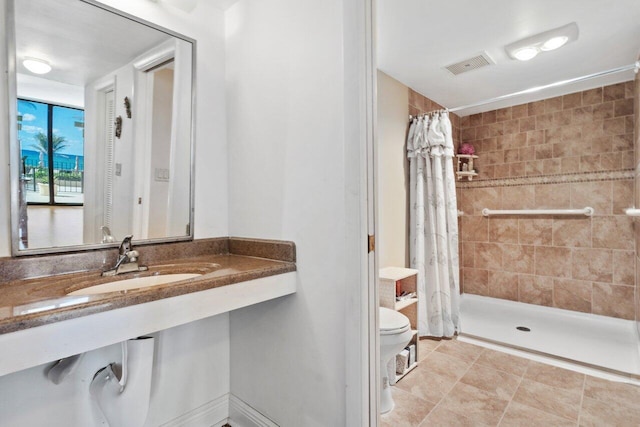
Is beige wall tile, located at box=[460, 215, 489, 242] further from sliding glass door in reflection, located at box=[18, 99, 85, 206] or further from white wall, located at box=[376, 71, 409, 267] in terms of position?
sliding glass door in reflection, located at box=[18, 99, 85, 206]

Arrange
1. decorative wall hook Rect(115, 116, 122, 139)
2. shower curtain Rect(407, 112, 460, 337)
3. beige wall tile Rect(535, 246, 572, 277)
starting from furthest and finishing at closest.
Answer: beige wall tile Rect(535, 246, 572, 277), shower curtain Rect(407, 112, 460, 337), decorative wall hook Rect(115, 116, 122, 139)

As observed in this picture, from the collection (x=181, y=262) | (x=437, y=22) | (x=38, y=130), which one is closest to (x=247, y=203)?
(x=181, y=262)

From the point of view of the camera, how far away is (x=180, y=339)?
1510 millimetres

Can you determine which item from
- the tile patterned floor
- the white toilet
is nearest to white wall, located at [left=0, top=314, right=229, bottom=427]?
the white toilet

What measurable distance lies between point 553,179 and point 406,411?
A: 2794mm

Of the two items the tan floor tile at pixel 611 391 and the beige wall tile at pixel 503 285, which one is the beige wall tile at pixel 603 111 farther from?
the tan floor tile at pixel 611 391

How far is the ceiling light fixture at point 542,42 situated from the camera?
6.48ft

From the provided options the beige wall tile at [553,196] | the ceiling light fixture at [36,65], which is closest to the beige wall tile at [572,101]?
the beige wall tile at [553,196]

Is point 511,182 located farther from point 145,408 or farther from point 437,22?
point 145,408

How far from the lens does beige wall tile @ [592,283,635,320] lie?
9.10 feet

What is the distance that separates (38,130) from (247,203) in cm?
87

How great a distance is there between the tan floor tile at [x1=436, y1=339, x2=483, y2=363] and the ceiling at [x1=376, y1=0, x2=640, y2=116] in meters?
2.23

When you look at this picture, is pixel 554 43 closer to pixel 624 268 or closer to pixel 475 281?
pixel 624 268

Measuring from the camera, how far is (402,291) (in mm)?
2527
